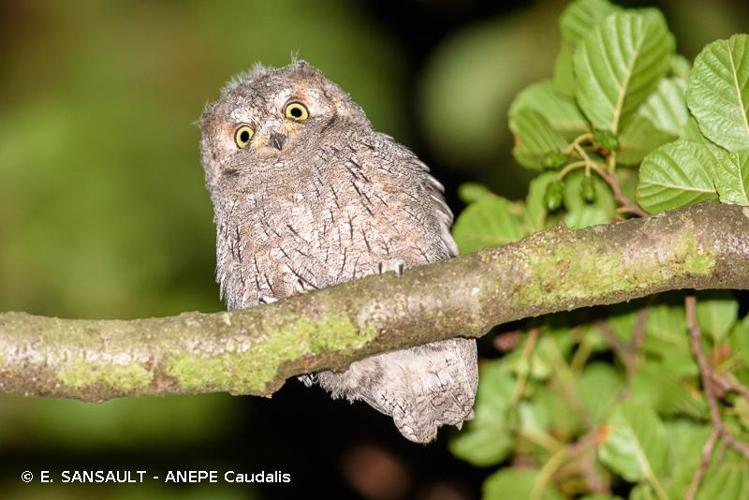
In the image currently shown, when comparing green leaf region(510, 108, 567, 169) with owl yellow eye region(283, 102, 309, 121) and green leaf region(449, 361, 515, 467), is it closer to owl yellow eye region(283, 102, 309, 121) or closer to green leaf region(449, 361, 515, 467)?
green leaf region(449, 361, 515, 467)

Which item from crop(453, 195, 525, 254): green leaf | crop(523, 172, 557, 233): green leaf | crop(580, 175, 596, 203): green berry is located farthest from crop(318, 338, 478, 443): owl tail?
crop(580, 175, 596, 203): green berry

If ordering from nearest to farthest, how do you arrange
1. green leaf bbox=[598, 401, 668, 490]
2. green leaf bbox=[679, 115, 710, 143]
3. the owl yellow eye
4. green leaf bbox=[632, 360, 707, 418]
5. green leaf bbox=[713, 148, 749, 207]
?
green leaf bbox=[713, 148, 749, 207] → green leaf bbox=[679, 115, 710, 143] → green leaf bbox=[598, 401, 668, 490] → green leaf bbox=[632, 360, 707, 418] → the owl yellow eye

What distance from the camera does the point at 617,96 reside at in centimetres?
300

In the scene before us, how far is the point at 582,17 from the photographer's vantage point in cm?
322

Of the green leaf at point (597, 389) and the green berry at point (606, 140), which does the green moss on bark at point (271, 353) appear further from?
the green leaf at point (597, 389)

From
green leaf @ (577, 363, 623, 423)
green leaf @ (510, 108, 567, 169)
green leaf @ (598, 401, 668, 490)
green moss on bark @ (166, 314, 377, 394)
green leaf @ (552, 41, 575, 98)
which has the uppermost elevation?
green leaf @ (552, 41, 575, 98)

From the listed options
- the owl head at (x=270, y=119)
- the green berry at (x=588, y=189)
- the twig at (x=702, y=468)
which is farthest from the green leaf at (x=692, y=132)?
the owl head at (x=270, y=119)

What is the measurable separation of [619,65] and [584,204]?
1.76 feet

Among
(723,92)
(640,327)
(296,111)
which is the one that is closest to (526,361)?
(640,327)

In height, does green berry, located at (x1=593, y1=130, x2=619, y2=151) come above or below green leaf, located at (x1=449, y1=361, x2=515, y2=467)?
above

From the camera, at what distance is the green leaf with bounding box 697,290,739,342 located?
3043 millimetres

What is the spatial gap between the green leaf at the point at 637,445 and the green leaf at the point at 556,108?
103cm

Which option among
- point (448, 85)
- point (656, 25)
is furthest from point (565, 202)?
point (448, 85)

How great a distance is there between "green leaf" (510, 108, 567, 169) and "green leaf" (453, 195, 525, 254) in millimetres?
217
